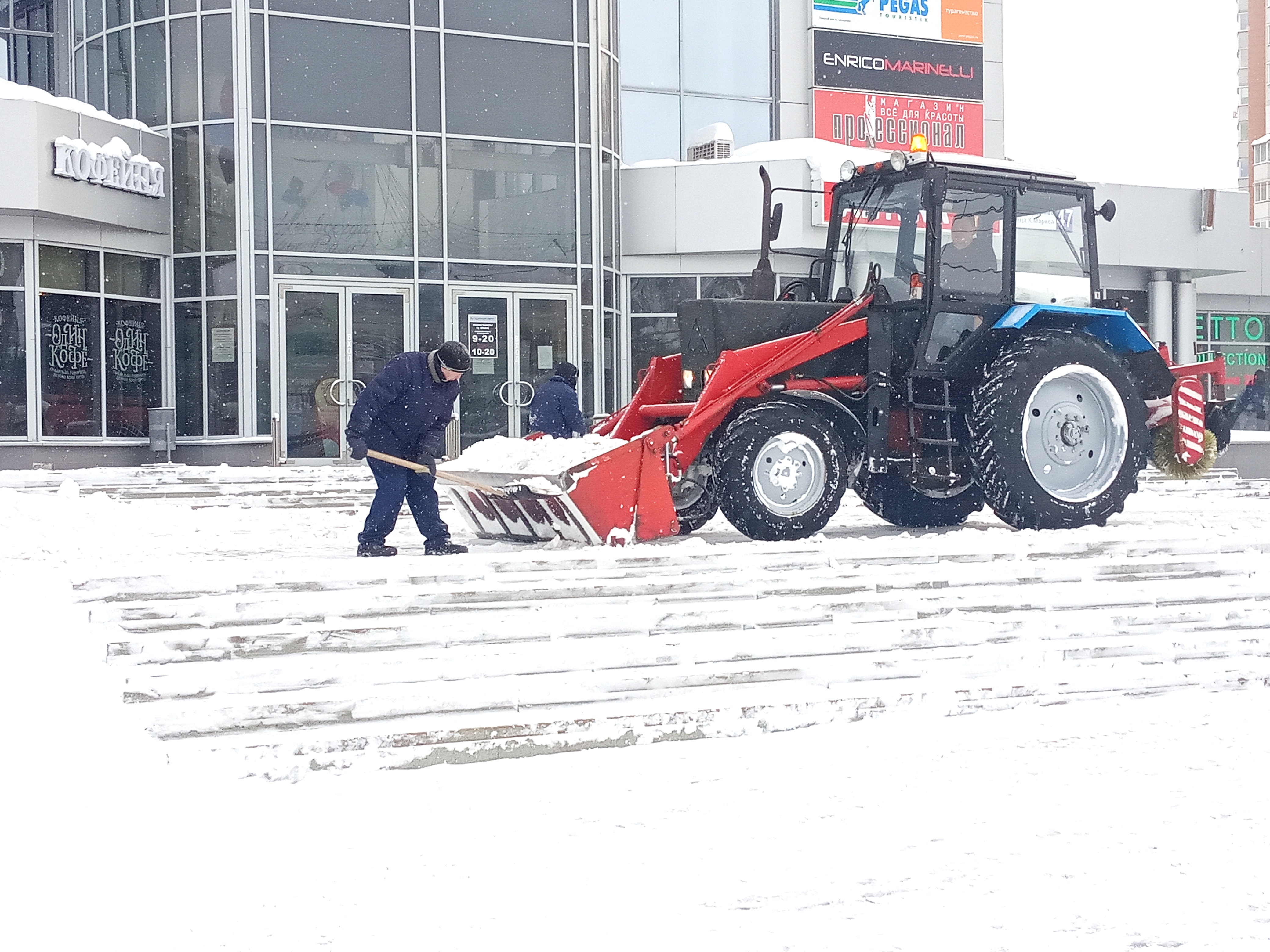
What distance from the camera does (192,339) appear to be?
1950 cm

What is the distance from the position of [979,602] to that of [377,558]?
2768 mm

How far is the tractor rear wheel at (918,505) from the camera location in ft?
Answer: 30.5

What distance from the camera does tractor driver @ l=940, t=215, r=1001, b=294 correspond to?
8344mm

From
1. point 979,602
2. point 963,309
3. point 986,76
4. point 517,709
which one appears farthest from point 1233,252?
point 517,709

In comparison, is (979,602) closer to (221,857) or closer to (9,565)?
(221,857)

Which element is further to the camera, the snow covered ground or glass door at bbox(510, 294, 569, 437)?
glass door at bbox(510, 294, 569, 437)

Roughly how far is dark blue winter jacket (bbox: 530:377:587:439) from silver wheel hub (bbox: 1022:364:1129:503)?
5.46m

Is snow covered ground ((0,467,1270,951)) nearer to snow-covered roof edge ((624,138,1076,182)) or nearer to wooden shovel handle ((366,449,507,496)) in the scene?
wooden shovel handle ((366,449,507,496))

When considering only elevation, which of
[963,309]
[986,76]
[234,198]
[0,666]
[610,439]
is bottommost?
[0,666]

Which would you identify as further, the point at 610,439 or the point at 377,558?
the point at 610,439

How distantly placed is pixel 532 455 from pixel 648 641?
85.0 inches

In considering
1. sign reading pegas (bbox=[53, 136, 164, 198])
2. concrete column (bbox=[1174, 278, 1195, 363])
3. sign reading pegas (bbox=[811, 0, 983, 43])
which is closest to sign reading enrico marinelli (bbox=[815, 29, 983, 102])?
sign reading pegas (bbox=[811, 0, 983, 43])

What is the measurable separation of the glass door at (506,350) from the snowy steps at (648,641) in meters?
13.3

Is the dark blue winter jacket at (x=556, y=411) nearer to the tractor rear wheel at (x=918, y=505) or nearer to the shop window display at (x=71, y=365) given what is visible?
the tractor rear wheel at (x=918, y=505)
